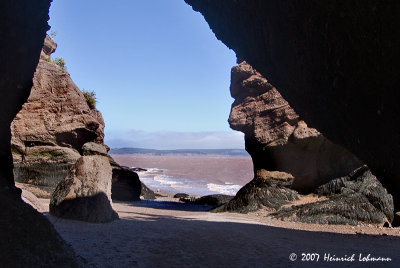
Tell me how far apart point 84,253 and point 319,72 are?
466cm

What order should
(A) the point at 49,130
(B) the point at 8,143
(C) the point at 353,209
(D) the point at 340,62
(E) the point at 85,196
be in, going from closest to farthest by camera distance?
(B) the point at 8,143, (D) the point at 340,62, (E) the point at 85,196, (C) the point at 353,209, (A) the point at 49,130

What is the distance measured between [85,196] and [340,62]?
6586mm

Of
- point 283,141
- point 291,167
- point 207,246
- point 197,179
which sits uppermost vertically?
point 283,141

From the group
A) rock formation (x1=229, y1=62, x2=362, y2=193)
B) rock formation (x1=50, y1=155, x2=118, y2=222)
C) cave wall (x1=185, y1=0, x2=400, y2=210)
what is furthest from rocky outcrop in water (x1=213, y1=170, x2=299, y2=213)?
cave wall (x1=185, y1=0, x2=400, y2=210)

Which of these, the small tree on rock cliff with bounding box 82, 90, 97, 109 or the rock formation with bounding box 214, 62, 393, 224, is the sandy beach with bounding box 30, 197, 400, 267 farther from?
the small tree on rock cliff with bounding box 82, 90, 97, 109

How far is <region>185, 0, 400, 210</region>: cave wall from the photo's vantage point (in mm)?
3994

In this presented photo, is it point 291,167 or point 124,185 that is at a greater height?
point 291,167

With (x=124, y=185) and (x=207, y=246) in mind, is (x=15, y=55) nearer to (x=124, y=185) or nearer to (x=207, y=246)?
(x=207, y=246)

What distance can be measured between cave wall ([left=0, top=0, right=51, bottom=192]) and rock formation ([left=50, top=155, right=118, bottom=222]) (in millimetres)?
3736

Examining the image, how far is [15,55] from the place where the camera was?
4.27 m

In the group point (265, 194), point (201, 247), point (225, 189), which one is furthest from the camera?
point (225, 189)

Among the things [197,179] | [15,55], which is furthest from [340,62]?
[197,179]

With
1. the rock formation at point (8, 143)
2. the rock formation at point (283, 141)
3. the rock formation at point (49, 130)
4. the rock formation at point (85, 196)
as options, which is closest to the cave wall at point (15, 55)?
Result: the rock formation at point (8, 143)

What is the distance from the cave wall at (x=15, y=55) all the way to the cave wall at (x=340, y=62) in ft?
11.9
